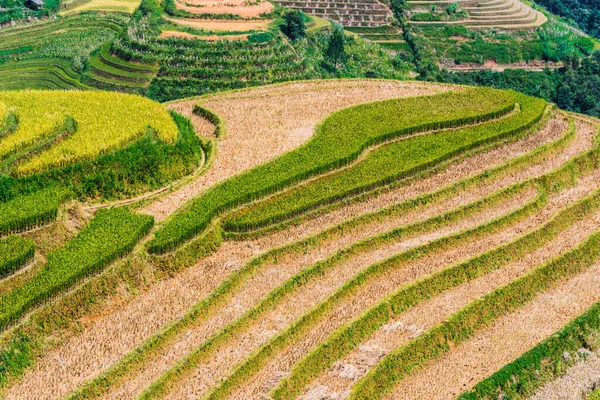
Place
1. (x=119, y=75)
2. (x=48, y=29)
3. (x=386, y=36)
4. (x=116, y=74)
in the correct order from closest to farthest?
(x=119, y=75) < (x=116, y=74) < (x=48, y=29) < (x=386, y=36)

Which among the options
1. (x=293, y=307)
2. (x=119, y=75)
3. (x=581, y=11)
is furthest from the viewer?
(x=581, y=11)

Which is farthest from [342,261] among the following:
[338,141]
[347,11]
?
[347,11]

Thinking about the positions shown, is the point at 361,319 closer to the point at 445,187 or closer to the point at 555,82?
the point at 445,187

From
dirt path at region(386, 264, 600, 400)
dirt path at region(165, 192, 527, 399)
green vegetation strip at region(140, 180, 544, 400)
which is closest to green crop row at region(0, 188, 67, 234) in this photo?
dirt path at region(165, 192, 527, 399)

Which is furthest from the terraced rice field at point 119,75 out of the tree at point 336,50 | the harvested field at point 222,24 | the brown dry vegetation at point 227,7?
the tree at point 336,50

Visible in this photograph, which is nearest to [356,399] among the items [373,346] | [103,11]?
[373,346]

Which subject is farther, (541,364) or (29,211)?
(541,364)
